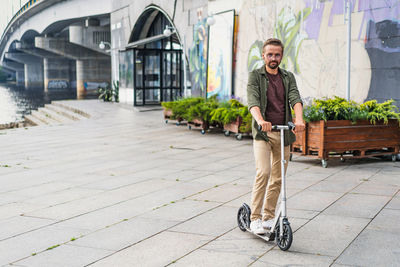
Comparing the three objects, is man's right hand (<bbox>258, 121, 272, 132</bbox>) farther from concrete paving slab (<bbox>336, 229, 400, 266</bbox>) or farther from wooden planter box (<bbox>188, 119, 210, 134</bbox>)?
wooden planter box (<bbox>188, 119, 210, 134</bbox>)

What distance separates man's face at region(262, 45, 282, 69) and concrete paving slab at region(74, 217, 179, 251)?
2037 mm

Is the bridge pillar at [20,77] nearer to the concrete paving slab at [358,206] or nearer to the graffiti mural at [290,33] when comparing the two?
the graffiti mural at [290,33]

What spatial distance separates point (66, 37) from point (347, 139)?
5822 cm

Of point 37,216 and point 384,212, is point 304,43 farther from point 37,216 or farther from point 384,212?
point 37,216

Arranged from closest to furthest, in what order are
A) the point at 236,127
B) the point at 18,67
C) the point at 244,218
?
1. the point at 244,218
2. the point at 236,127
3. the point at 18,67

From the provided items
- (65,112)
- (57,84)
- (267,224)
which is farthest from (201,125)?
(57,84)

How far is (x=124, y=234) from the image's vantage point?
16.8 feet

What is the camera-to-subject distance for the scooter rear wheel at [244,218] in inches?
197

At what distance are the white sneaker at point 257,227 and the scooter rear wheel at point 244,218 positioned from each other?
0.14m

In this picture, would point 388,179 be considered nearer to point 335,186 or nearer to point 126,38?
point 335,186

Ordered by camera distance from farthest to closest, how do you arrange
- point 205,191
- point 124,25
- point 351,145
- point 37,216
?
point 124,25
point 351,145
point 205,191
point 37,216

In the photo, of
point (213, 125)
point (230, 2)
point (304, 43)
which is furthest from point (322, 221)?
point (230, 2)

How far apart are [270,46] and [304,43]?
864 cm

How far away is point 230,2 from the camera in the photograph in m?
17.0
